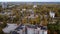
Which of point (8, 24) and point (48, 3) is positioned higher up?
point (48, 3)

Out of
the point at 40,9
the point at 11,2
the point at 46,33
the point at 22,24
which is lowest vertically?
the point at 46,33

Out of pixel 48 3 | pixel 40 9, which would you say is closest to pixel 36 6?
pixel 40 9

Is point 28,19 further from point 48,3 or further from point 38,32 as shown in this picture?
point 48,3

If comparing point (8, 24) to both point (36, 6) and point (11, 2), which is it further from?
point (36, 6)

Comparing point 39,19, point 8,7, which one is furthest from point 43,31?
point 8,7

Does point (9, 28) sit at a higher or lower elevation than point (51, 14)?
lower

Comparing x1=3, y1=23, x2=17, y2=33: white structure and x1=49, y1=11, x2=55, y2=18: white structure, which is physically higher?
x1=49, y1=11, x2=55, y2=18: white structure

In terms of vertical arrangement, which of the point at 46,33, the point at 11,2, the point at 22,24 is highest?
the point at 11,2

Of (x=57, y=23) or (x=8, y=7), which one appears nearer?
(x=57, y=23)

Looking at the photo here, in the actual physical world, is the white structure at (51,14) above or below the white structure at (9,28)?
above
